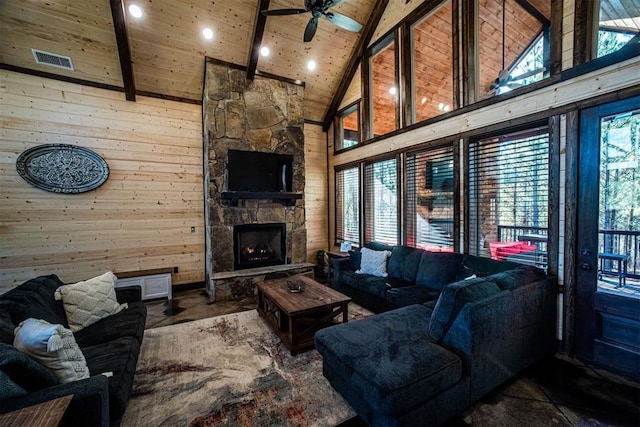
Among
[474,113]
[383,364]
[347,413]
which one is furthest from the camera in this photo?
[474,113]

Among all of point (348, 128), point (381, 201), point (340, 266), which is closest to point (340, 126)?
point (348, 128)

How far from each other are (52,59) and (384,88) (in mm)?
5203

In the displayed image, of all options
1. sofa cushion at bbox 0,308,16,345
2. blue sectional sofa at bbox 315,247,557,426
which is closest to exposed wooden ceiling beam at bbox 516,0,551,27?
blue sectional sofa at bbox 315,247,557,426

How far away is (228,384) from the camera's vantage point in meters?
2.16

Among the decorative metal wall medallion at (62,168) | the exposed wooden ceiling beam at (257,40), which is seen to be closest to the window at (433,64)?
the exposed wooden ceiling beam at (257,40)

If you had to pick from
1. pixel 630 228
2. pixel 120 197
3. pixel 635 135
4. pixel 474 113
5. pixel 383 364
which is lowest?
pixel 383 364

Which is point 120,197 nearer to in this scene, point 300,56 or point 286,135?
point 286,135

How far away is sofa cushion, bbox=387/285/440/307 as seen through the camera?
9.67 ft

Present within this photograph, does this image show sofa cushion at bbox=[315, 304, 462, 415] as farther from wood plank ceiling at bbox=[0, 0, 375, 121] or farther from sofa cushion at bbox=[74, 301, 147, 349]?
wood plank ceiling at bbox=[0, 0, 375, 121]

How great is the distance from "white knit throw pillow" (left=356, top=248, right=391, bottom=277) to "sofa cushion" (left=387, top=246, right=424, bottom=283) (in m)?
0.08

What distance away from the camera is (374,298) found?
3475 mm

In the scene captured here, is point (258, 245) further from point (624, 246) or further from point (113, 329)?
point (624, 246)

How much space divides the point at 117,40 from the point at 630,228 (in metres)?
6.20

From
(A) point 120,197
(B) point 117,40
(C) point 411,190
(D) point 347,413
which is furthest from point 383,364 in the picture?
(B) point 117,40
